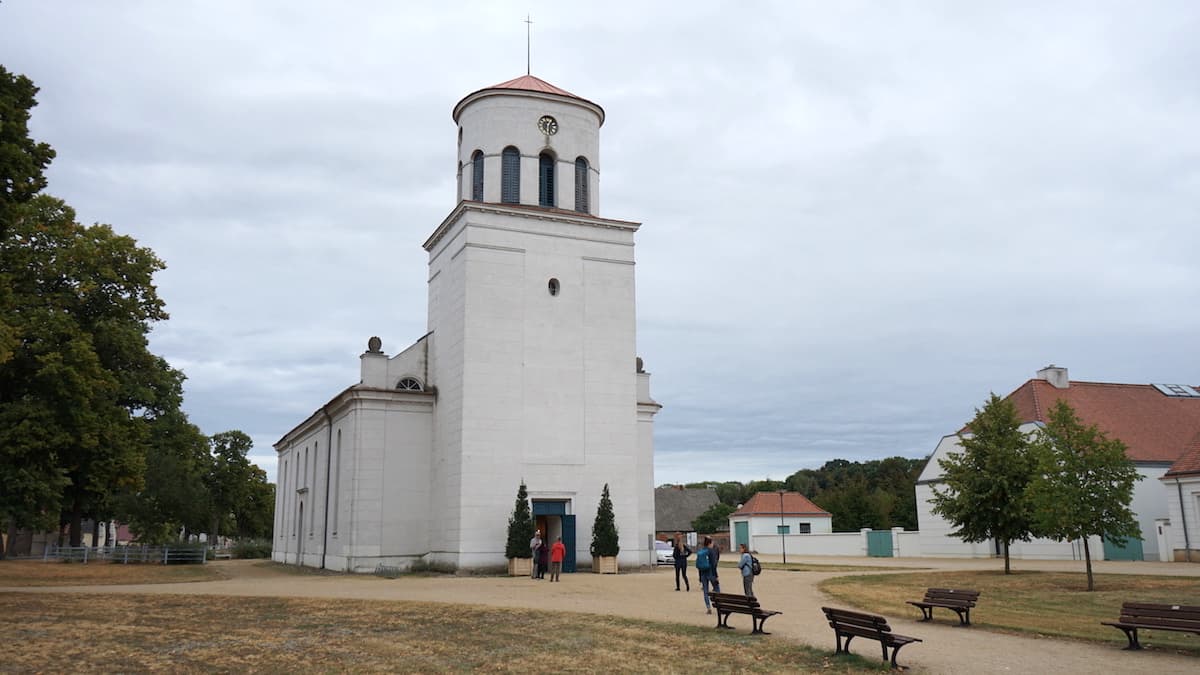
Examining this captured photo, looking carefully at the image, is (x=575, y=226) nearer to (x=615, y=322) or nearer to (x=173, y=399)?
(x=615, y=322)

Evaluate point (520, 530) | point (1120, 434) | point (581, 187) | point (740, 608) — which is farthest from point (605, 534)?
point (1120, 434)

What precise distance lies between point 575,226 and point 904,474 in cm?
7134

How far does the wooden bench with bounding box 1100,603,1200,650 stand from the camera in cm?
1324

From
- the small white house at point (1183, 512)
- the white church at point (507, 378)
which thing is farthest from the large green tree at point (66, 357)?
the small white house at point (1183, 512)

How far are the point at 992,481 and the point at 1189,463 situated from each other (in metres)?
12.7

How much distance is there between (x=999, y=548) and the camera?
48.6 metres

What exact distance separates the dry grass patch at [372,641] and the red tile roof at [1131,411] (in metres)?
37.7

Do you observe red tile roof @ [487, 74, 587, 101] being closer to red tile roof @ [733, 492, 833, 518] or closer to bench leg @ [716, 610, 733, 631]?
bench leg @ [716, 610, 733, 631]

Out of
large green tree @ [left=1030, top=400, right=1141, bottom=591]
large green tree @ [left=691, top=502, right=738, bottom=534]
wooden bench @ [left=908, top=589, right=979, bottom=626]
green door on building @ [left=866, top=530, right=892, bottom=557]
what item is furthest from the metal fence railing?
large green tree @ [left=691, top=502, right=738, bottom=534]

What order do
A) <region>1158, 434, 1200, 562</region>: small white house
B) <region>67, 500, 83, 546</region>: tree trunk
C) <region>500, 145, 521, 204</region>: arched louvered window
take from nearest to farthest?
<region>500, 145, 521, 204</region>: arched louvered window → <region>1158, 434, 1200, 562</region>: small white house → <region>67, 500, 83, 546</region>: tree trunk

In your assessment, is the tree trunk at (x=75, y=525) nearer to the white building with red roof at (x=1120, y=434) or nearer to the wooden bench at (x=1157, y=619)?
the white building with red roof at (x=1120, y=434)

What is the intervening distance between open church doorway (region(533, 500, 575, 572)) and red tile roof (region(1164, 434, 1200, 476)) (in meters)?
26.1

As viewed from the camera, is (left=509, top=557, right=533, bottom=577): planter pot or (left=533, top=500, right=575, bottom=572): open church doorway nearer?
(left=509, top=557, right=533, bottom=577): planter pot

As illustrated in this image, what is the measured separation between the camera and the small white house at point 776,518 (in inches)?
2729
